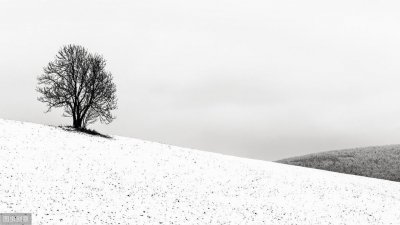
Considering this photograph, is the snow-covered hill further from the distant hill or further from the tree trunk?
the distant hill

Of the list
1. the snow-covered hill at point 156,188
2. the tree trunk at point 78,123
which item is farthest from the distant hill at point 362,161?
the tree trunk at point 78,123

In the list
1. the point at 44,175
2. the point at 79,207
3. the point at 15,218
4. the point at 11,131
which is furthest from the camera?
the point at 11,131

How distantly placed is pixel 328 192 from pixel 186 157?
13462 millimetres

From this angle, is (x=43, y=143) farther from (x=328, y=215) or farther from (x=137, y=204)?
(x=328, y=215)

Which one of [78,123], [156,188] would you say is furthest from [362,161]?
[156,188]

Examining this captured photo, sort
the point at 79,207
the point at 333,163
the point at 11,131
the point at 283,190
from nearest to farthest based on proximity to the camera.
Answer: the point at 79,207 < the point at 283,190 < the point at 11,131 < the point at 333,163

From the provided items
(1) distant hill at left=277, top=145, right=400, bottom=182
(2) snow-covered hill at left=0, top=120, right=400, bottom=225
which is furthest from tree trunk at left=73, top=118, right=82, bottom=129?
(1) distant hill at left=277, top=145, right=400, bottom=182

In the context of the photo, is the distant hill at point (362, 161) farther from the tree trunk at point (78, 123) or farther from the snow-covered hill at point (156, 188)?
the tree trunk at point (78, 123)

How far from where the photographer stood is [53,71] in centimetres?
5788

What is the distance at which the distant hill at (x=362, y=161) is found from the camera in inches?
2362

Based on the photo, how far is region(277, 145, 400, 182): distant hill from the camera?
60000mm

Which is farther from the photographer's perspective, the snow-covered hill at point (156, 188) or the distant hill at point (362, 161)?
the distant hill at point (362, 161)

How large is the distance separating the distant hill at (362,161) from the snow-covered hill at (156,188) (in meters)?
9.42

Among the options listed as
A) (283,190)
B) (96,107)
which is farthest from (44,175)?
(96,107)
